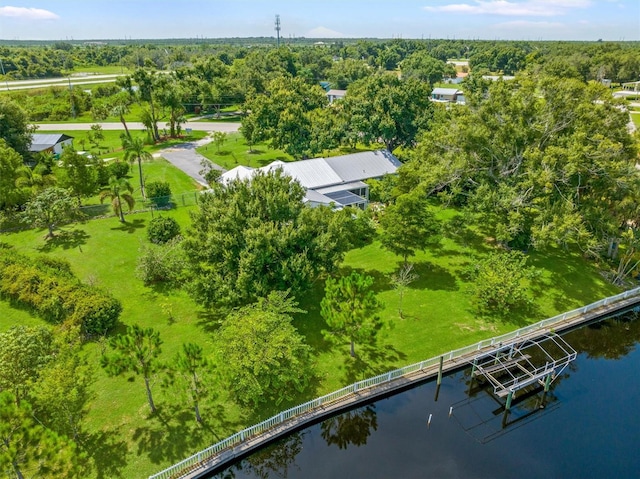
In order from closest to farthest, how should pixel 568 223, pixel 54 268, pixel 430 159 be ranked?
pixel 568 223
pixel 54 268
pixel 430 159

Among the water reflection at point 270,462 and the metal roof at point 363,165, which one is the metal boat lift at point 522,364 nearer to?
the water reflection at point 270,462

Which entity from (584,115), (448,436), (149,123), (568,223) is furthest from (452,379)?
(149,123)

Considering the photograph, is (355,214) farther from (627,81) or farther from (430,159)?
(627,81)

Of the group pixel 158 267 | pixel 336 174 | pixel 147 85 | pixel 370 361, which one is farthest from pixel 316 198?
pixel 147 85

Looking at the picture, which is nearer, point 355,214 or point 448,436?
point 448,436

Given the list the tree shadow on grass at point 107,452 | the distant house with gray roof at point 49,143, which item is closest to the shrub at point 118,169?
the distant house with gray roof at point 49,143

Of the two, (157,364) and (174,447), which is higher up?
(157,364)

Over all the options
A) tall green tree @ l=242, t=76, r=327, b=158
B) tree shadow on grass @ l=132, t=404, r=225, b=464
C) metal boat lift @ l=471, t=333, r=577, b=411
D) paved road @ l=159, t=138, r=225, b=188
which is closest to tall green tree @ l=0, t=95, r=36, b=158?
paved road @ l=159, t=138, r=225, b=188
